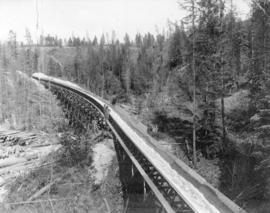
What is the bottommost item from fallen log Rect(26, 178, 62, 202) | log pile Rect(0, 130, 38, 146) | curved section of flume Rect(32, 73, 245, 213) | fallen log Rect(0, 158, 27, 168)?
fallen log Rect(0, 158, 27, 168)

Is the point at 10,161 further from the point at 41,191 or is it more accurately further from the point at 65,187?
the point at 65,187

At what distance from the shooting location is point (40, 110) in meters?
44.3

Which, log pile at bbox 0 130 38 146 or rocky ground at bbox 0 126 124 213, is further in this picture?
log pile at bbox 0 130 38 146

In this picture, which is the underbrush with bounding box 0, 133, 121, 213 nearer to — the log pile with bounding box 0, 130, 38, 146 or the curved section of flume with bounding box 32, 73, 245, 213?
the curved section of flume with bounding box 32, 73, 245, 213

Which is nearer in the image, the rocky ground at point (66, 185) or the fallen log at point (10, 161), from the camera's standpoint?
the rocky ground at point (66, 185)

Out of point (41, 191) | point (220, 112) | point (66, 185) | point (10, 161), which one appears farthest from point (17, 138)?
point (220, 112)

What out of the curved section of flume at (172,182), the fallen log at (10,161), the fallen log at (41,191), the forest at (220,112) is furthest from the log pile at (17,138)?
the fallen log at (41,191)

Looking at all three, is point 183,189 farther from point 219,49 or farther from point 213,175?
point 219,49

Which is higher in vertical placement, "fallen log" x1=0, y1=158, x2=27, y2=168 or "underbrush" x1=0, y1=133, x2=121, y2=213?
"underbrush" x1=0, y1=133, x2=121, y2=213

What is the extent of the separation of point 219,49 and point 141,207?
1228 centimetres

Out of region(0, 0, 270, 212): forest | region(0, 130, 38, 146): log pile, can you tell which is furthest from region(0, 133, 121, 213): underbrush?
region(0, 130, 38, 146): log pile

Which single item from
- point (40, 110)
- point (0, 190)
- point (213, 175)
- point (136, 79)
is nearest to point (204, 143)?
point (213, 175)

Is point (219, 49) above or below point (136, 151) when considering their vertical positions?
above

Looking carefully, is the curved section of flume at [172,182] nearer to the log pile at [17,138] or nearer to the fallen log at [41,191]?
the fallen log at [41,191]
